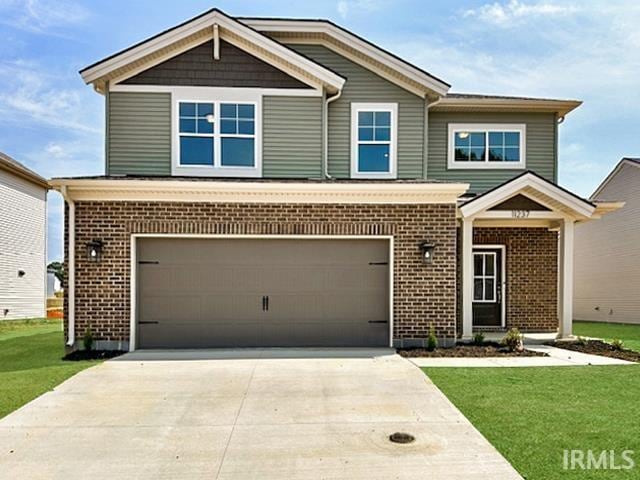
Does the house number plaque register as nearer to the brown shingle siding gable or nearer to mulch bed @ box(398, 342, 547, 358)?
mulch bed @ box(398, 342, 547, 358)

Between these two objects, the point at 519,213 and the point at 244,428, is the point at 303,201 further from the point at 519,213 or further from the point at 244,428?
the point at 244,428

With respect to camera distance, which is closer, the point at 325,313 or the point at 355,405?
the point at 355,405

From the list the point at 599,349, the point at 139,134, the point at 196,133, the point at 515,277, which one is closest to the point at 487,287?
the point at 515,277

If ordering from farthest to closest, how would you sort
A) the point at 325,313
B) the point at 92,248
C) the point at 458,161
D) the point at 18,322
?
the point at 18,322, the point at 458,161, the point at 325,313, the point at 92,248

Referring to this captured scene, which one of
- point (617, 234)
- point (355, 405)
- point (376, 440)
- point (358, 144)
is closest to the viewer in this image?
point (376, 440)

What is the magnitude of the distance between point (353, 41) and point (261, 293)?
258 inches

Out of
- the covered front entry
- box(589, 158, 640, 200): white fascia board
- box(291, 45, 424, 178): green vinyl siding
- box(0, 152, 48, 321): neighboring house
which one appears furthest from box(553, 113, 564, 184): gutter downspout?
box(0, 152, 48, 321): neighboring house

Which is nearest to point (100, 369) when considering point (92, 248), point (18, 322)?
point (92, 248)

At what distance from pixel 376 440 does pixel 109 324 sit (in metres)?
6.49

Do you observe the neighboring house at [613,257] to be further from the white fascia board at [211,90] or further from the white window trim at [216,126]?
the white window trim at [216,126]

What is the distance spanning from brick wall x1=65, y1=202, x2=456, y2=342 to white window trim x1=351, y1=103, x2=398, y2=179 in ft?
6.48

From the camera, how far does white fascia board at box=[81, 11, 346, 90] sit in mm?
10586

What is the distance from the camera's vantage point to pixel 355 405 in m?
5.89

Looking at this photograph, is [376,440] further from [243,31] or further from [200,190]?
[243,31]
